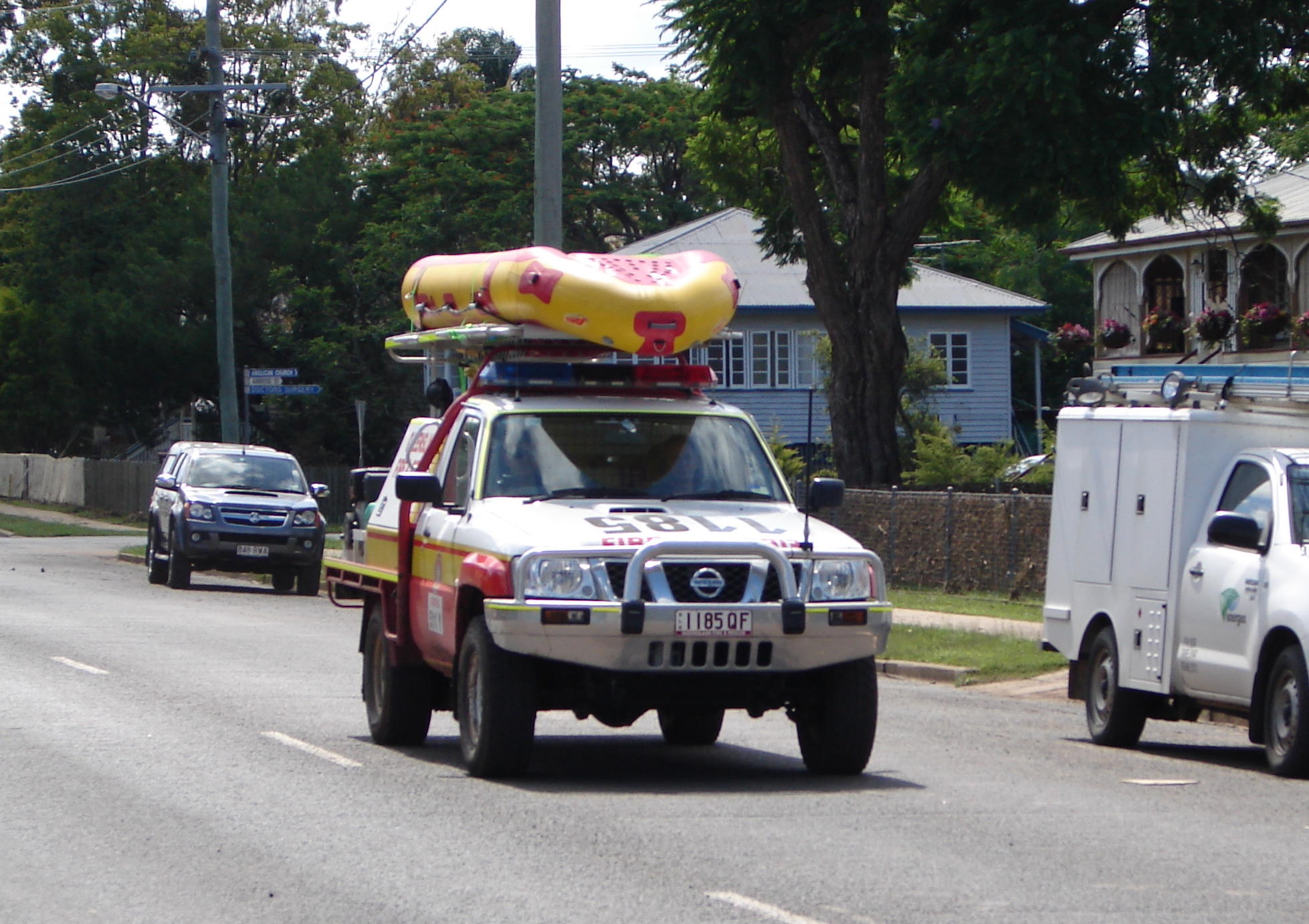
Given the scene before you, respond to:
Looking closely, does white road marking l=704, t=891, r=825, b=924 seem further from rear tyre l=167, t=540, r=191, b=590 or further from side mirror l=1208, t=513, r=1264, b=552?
rear tyre l=167, t=540, r=191, b=590

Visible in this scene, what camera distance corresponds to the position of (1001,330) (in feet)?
166

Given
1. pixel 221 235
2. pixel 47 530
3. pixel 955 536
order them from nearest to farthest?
pixel 955 536
pixel 221 235
pixel 47 530

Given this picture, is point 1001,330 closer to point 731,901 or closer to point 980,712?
point 980,712

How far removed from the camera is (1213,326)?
2855cm

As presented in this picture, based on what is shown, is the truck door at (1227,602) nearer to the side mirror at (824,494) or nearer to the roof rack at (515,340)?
the side mirror at (824,494)

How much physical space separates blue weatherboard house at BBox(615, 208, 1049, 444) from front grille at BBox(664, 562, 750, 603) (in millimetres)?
39200

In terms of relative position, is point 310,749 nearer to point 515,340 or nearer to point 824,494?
point 515,340

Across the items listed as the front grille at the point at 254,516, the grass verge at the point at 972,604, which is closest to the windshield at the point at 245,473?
the front grille at the point at 254,516

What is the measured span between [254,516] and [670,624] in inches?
714

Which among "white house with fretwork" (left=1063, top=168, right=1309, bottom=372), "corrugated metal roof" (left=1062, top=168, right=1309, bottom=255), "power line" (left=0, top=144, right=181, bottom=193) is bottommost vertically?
"white house with fretwork" (left=1063, top=168, right=1309, bottom=372)

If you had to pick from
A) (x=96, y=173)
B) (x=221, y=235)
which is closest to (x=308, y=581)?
(x=221, y=235)

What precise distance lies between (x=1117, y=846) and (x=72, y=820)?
15.2ft

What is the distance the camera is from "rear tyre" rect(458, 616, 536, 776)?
373 inches

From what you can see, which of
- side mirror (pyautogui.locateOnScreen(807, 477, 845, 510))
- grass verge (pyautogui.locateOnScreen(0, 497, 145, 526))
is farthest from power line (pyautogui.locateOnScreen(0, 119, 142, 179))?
side mirror (pyautogui.locateOnScreen(807, 477, 845, 510))
